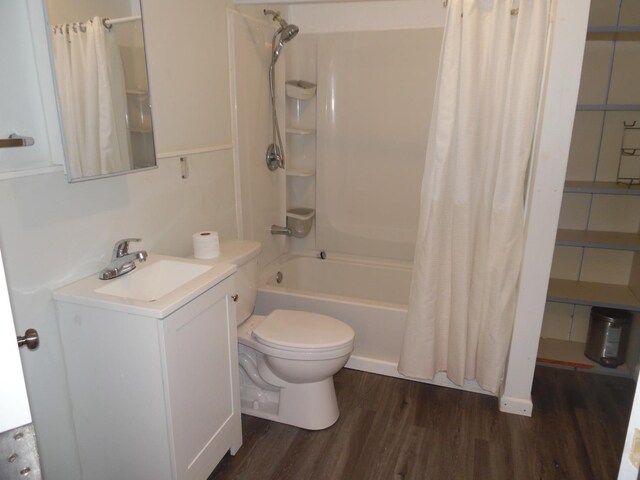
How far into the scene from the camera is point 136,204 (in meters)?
1.81

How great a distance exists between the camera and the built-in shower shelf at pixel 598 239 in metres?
2.28

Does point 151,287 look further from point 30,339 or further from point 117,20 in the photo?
point 117,20

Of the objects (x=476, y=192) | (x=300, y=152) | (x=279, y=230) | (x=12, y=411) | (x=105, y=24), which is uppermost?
(x=105, y=24)

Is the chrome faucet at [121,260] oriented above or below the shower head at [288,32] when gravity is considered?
below

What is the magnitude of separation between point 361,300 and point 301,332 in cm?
56

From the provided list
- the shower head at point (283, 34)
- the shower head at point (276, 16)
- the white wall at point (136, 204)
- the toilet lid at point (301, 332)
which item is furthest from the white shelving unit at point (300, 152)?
the toilet lid at point (301, 332)

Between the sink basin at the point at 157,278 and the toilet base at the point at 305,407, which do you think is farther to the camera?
the toilet base at the point at 305,407

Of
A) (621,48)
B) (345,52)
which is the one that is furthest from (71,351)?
(621,48)

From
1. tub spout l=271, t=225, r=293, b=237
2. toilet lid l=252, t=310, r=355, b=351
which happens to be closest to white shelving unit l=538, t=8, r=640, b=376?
toilet lid l=252, t=310, r=355, b=351

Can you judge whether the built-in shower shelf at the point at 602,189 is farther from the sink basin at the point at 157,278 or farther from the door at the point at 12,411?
the door at the point at 12,411

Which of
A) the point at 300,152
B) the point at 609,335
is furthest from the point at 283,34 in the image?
the point at 609,335

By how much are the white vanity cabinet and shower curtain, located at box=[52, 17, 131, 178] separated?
489mm

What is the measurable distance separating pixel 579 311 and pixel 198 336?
90.8 inches

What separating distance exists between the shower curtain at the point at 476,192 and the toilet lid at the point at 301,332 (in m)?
0.41
